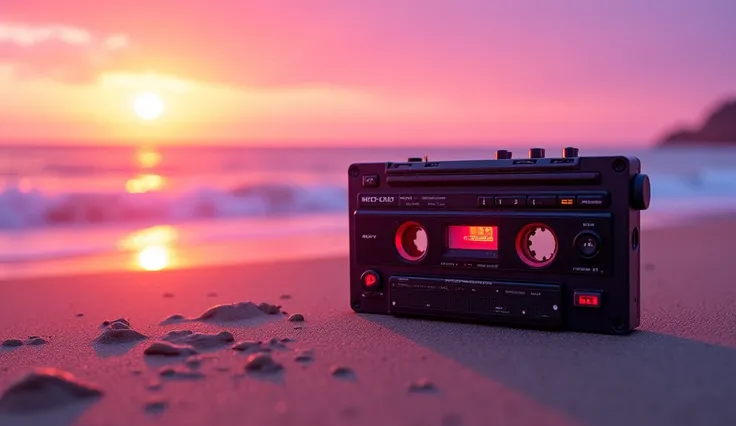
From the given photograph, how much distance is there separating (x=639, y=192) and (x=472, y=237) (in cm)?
65

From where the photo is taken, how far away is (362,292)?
315 centimetres

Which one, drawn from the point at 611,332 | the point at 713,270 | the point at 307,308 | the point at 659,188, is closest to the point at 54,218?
the point at 307,308

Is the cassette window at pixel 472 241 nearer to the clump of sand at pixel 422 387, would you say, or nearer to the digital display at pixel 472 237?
the digital display at pixel 472 237

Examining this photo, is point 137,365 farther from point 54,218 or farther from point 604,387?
point 54,218

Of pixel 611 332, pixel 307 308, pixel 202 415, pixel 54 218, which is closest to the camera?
pixel 202 415

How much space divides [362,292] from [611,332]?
3.34 ft

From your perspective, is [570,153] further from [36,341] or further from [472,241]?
[36,341]

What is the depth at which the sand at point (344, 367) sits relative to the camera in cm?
186

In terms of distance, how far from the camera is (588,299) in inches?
103

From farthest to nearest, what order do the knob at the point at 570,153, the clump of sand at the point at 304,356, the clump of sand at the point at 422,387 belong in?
the knob at the point at 570,153, the clump of sand at the point at 304,356, the clump of sand at the point at 422,387

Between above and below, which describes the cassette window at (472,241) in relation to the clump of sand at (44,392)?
above

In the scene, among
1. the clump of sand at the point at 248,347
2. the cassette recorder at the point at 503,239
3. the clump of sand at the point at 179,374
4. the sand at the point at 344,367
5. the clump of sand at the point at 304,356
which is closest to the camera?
the sand at the point at 344,367

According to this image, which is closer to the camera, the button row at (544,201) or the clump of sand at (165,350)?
the clump of sand at (165,350)

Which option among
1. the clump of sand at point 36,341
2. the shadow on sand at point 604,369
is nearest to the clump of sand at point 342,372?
the shadow on sand at point 604,369
